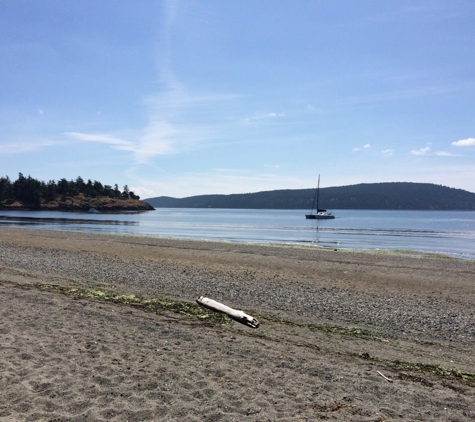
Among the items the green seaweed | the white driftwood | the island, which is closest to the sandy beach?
the green seaweed

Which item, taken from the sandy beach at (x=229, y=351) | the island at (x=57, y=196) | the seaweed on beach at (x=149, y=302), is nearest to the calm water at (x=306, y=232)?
the sandy beach at (x=229, y=351)

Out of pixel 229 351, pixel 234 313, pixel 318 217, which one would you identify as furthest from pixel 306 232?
pixel 229 351

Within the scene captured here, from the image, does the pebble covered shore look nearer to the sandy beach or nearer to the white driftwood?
the sandy beach

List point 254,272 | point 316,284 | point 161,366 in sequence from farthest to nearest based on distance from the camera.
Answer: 1. point 254,272
2. point 316,284
3. point 161,366

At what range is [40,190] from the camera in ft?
465

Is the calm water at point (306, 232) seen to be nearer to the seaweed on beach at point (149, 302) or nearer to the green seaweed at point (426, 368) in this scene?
the seaweed on beach at point (149, 302)

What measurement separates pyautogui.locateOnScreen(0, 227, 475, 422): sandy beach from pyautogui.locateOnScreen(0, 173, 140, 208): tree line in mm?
137849

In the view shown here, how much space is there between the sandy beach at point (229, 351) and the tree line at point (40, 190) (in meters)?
138

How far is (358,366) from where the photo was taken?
6.35 m

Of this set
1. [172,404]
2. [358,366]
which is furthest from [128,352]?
[358,366]

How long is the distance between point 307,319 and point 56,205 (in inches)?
5626

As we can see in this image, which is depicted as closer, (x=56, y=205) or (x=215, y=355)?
(x=215, y=355)

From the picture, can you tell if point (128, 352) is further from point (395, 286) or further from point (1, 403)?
point (395, 286)

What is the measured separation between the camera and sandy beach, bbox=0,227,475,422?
15.5ft
